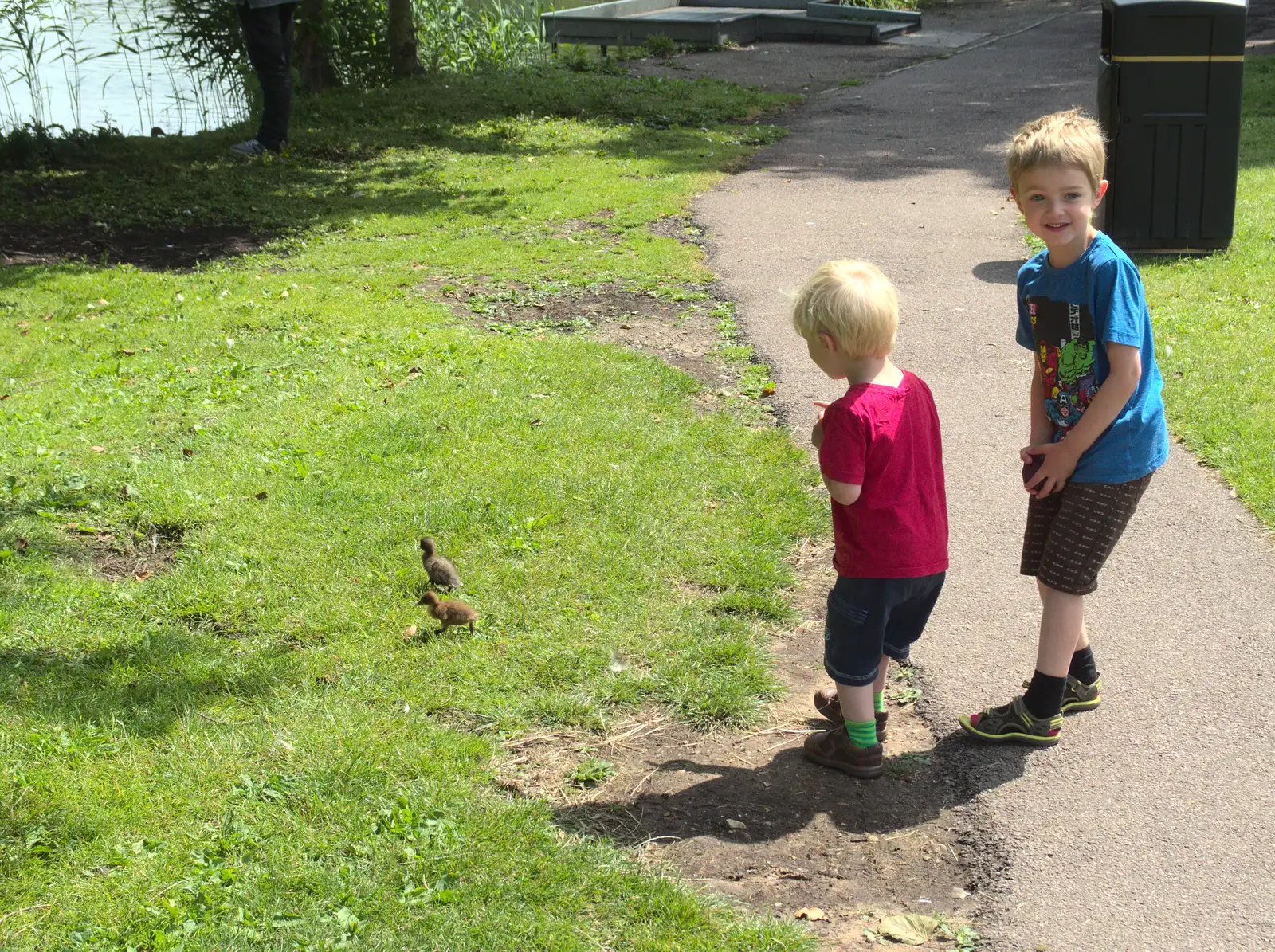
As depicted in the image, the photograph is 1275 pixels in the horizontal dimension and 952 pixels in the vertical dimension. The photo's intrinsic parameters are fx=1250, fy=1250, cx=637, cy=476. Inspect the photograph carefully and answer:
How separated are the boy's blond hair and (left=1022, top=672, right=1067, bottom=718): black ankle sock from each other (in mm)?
1344

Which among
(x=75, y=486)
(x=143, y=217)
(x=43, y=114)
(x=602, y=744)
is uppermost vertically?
(x=43, y=114)

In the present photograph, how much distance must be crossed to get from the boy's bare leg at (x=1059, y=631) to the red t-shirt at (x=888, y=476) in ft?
1.40

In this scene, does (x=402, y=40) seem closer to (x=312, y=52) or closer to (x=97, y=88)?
(x=312, y=52)

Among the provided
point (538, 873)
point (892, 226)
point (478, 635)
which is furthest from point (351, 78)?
point (538, 873)

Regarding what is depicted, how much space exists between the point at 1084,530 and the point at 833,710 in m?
0.89

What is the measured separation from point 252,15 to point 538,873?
1084cm

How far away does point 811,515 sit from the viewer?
5.09 m

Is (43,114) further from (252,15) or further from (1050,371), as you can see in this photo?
(1050,371)

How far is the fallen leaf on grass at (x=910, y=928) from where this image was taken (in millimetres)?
2891

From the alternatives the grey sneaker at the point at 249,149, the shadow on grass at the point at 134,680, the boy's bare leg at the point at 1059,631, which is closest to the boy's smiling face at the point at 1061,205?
the boy's bare leg at the point at 1059,631

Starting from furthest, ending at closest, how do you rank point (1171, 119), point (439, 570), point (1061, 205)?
1. point (1171, 119)
2. point (439, 570)
3. point (1061, 205)

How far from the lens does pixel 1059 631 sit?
348cm

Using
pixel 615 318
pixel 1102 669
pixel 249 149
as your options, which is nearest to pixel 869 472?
pixel 1102 669

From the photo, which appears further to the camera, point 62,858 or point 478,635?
point 478,635
